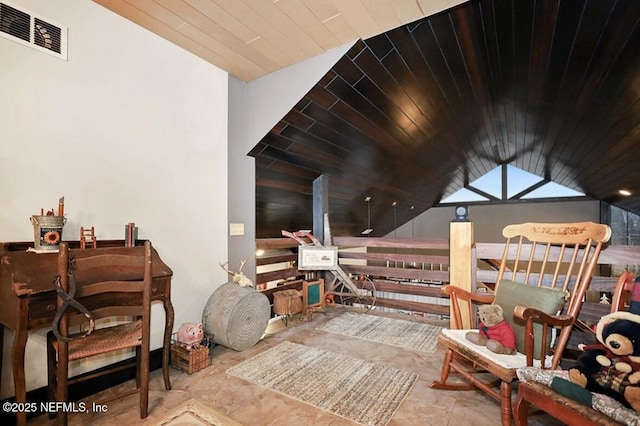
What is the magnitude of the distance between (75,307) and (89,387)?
904 millimetres

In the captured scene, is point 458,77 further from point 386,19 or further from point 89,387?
point 89,387

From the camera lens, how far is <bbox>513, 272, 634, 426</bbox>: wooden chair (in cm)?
110

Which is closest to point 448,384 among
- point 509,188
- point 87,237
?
point 87,237

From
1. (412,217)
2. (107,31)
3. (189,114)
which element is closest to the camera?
(107,31)

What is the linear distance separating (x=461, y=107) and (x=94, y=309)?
3.88 metres

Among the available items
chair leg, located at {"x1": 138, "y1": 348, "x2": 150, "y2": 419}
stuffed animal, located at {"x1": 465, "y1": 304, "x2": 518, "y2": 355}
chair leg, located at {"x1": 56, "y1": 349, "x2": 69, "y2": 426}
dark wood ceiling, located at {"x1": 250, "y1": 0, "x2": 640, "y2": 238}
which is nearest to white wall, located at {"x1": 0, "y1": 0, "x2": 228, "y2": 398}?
chair leg, located at {"x1": 56, "y1": 349, "x2": 69, "y2": 426}

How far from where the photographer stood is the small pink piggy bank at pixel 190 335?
89.0 inches

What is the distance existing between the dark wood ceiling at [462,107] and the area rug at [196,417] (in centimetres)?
213

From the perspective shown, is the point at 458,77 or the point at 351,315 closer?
the point at 458,77

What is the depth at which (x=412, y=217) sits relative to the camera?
7617mm

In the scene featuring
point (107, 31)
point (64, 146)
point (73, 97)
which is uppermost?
point (107, 31)

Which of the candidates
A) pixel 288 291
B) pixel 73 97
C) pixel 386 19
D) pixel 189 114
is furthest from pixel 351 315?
pixel 73 97

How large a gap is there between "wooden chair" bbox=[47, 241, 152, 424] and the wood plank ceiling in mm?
1708

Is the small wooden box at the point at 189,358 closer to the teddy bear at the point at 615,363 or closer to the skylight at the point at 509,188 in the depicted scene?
the teddy bear at the point at 615,363
